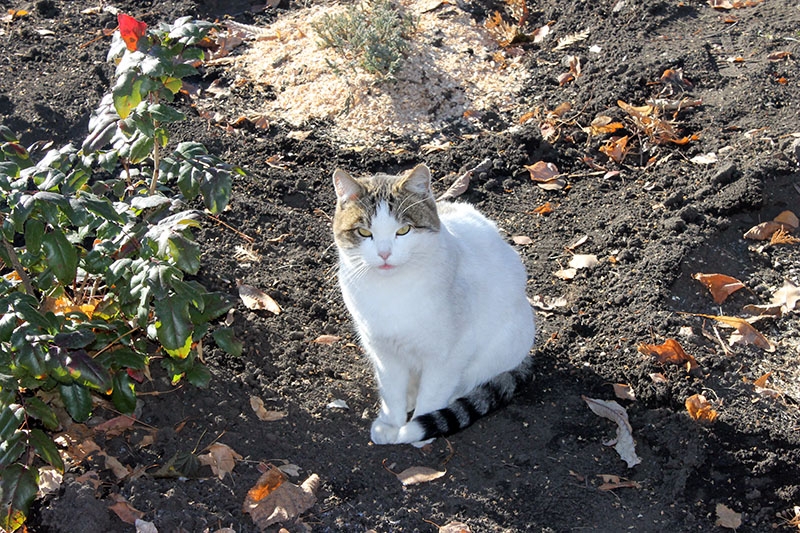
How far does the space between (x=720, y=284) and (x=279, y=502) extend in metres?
2.59

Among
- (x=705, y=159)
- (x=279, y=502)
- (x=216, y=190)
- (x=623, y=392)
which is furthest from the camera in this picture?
(x=705, y=159)

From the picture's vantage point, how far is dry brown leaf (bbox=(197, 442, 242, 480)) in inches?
133

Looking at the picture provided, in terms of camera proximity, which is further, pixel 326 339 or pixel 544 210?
pixel 544 210

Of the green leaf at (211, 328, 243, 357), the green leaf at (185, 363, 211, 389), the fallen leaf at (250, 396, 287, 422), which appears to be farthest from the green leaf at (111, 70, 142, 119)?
the fallen leaf at (250, 396, 287, 422)

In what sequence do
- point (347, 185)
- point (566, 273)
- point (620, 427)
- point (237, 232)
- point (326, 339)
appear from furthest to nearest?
point (237, 232), point (566, 273), point (326, 339), point (620, 427), point (347, 185)

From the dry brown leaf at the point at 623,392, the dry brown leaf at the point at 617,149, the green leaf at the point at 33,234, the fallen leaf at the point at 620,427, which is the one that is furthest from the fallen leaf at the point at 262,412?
the dry brown leaf at the point at 617,149

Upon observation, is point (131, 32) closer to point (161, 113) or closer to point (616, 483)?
point (161, 113)

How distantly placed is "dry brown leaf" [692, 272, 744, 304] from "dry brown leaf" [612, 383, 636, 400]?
0.79 m

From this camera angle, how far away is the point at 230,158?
5605mm

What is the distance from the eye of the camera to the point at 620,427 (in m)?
3.64

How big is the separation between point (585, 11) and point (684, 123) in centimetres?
186

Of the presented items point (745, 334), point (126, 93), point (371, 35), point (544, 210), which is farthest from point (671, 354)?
point (371, 35)

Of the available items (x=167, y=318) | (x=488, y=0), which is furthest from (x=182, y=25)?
(x=488, y=0)

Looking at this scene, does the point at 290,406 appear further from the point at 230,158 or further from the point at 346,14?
the point at 346,14
